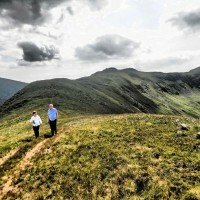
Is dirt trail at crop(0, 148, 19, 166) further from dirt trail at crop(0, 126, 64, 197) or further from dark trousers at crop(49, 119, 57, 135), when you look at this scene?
dark trousers at crop(49, 119, 57, 135)

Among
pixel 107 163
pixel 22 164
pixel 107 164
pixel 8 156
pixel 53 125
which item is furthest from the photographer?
pixel 53 125

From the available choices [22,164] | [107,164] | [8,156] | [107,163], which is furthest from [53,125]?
[107,164]

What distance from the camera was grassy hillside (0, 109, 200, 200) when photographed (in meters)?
24.7

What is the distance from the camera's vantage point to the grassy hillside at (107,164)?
81.1 feet

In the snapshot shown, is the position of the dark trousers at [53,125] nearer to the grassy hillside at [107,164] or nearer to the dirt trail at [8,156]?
the grassy hillside at [107,164]

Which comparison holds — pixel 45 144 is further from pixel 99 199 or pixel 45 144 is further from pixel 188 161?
pixel 188 161

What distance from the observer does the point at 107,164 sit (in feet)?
93.5

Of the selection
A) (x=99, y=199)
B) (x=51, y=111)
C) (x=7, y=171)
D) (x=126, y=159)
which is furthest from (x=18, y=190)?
(x=51, y=111)

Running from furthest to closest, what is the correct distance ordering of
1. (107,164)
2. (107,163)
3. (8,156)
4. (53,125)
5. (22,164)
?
(53,125) → (8,156) → (22,164) → (107,163) → (107,164)

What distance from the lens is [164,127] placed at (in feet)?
119

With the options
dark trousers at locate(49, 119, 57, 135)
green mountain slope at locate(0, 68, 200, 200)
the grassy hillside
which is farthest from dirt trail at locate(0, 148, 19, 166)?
dark trousers at locate(49, 119, 57, 135)

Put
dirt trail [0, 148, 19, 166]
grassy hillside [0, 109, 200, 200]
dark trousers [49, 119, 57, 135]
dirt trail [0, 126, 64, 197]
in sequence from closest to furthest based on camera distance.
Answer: grassy hillside [0, 109, 200, 200], dirt trail [0, 126, 64, 197], dirt trail [0, 148, 19, 166], dark trousers [49, 119, 57, 135]

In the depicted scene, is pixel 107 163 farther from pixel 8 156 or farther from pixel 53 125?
pixel 8 156

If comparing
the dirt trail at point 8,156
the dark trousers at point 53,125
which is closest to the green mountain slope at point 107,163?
the dirt trail at point 8,156
